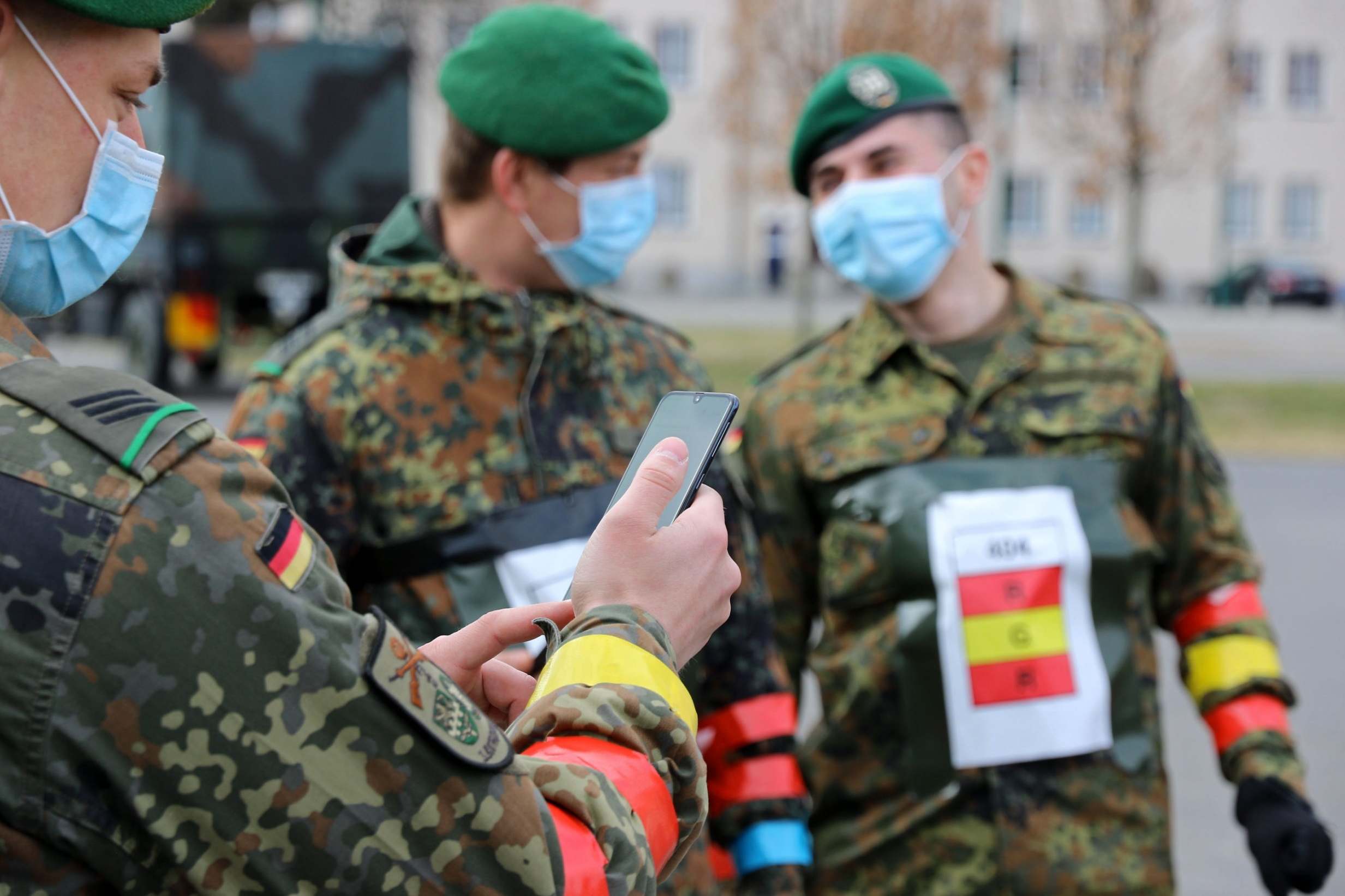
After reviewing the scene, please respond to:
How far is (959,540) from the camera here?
2727 mm

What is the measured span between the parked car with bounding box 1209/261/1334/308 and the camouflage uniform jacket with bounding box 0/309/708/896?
3762 centimetres

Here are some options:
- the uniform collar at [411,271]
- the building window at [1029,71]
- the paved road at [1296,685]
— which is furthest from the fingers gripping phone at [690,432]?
the building window at [1029,71]

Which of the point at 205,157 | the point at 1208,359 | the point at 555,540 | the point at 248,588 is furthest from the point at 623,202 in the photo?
the point at 1208,359

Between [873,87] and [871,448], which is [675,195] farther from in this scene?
[871,448]

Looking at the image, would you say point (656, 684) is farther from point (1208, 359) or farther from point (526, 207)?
point (1208, 359)

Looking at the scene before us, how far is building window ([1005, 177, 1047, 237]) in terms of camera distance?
128 ft

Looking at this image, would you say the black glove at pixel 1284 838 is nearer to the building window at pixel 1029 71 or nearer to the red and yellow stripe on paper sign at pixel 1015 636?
the red and yellow stripe on paper sign at pixel 1015 636

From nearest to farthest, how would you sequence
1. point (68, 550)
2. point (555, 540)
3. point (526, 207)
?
point (68, 550)
point (555, 540)
point (526, 207)

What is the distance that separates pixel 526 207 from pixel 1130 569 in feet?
4.14

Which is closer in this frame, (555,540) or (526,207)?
(555,540)

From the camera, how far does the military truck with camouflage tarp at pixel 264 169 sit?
1354 centimetres

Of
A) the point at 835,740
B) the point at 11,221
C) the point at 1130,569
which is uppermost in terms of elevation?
the point at 11,221

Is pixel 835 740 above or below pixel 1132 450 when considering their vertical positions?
below

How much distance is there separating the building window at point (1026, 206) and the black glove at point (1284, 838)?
37.4 metres
